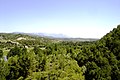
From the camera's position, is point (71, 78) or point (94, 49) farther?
point (94, 49)

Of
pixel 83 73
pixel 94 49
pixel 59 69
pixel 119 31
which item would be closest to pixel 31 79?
pixel 59 69

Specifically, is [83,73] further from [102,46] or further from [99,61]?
[102,46]

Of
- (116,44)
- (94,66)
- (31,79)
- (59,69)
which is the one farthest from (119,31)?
(31,79)

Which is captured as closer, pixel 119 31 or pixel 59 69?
pixel 59 69

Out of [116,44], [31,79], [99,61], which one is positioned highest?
[116,44]

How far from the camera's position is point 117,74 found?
54062mm

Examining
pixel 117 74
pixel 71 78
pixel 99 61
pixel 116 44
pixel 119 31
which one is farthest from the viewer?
pixel 119 31

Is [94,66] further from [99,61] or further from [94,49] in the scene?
[94,49]

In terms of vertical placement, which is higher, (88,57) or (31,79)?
(88,57)

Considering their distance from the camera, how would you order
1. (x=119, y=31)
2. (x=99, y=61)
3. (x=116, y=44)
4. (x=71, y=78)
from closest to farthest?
(x=71, y=78)
(x=99, y=61)
(x=116, y=44)
(x=119, y=31)

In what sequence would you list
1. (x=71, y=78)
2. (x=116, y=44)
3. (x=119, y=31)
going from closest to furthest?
(x=71, y=78)
(x=116, y=44)
(x=119, y=31)

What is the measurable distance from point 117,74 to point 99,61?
6.41 meters

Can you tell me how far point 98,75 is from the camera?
52469mm

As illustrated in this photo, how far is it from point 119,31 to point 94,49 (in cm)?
1033
